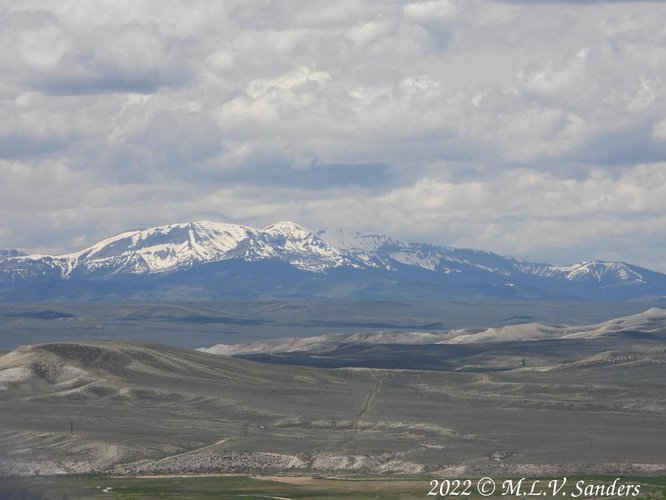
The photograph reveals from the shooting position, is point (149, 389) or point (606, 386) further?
point (606, 386)

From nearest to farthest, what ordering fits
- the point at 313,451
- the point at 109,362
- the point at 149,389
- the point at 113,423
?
the point at 313,451 < the point at 113,423 < the point at 149,389 < the point at 109,362

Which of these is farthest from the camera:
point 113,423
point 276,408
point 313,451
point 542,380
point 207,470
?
point 542,380

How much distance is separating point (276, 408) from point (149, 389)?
16622mm

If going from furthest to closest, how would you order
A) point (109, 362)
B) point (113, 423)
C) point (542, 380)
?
point (542, 380), point (109, 362), point (113, 423)

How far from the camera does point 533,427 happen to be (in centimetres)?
12419

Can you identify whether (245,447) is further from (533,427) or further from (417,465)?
(533,427)

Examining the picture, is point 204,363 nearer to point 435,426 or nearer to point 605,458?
point 435,426

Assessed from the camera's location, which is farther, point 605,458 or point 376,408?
point 376,408

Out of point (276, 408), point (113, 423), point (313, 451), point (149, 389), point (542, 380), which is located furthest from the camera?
point (542, 380)

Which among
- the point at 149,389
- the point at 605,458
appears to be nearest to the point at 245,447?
the point at 605,458

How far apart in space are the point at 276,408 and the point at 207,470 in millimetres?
38697

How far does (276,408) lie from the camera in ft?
452

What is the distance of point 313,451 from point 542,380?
220ft

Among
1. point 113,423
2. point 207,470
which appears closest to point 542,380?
point 113,423
